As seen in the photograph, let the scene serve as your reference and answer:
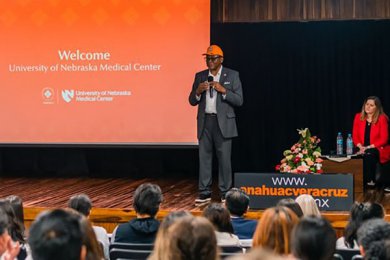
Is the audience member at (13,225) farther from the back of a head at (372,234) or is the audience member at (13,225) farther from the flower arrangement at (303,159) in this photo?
the flower arrangement at (303,159)

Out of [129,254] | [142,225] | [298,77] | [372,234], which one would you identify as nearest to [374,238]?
[372,234]

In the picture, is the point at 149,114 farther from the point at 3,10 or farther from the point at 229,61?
the point at 3,10

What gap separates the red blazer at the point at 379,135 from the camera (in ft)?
22.9

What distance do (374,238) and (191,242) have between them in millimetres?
620

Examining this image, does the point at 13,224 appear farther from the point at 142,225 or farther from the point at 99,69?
the point at 99,69

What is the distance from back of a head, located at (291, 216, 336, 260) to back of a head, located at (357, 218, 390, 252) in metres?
0.10

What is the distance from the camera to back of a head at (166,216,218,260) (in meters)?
1.94

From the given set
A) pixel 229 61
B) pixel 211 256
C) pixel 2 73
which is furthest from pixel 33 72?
pixel 211 256

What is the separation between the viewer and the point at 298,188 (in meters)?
5.43

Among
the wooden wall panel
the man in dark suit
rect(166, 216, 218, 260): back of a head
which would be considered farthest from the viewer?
the wooden wall panel

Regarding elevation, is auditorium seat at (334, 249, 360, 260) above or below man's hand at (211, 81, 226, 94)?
below

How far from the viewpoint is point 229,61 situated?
821cm

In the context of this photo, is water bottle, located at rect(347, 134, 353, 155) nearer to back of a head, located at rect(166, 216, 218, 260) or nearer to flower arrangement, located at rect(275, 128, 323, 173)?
flower arrangement, located at rect(275, 128, 323, 173)

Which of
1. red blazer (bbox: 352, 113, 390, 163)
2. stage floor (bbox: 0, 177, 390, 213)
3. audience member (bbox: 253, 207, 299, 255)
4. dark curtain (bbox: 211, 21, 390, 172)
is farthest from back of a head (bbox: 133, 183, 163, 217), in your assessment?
dark curtain (bbox: 211, 21, 390, 172)
